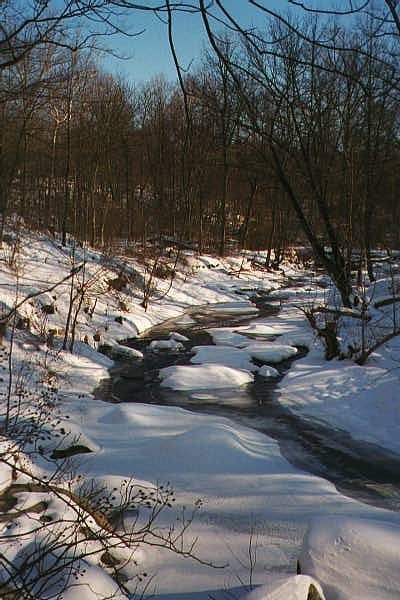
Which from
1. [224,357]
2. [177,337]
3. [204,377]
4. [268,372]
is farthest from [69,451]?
[177,337]

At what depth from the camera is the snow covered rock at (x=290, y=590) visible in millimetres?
3072

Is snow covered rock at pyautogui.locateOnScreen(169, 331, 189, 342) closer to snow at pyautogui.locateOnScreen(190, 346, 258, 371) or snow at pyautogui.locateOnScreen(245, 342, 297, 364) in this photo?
snow at pyautogui.locateOnScreen(190, 346, 258, 371)

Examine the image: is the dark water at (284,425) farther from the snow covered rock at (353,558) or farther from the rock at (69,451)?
the rock at (69,451)

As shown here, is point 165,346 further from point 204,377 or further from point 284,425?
point 284,425

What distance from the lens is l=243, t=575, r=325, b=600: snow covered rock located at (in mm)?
3072

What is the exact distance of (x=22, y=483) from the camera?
5.18m

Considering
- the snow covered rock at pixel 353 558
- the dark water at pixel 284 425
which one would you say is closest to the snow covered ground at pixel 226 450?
the snow covered rock at pixel 353 558

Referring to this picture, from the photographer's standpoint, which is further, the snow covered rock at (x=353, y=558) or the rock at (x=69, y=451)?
the rock at (x=69, y=451)

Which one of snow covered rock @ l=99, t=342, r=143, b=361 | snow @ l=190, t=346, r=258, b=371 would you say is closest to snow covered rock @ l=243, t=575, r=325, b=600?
snow @ l=190, t=346, r=258, b=371

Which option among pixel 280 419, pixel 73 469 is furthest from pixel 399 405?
pixel 73 469

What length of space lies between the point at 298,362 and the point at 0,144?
11.1 m

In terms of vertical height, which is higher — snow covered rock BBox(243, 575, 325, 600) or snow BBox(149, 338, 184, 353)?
snow covered rock BBox(243, 575, 325, 600)

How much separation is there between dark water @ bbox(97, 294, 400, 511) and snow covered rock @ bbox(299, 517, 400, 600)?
1786 millimetres

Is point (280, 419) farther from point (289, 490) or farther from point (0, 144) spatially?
point (0, 144)
